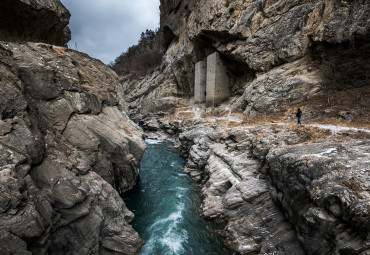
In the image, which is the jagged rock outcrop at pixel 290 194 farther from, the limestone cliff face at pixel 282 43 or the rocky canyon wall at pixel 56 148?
the limestone cliff face at pixel 282 43

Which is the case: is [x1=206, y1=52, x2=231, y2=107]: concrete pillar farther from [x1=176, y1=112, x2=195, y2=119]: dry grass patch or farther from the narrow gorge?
the narrow gorge

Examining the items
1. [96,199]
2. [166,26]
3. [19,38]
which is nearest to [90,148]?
[96,199]

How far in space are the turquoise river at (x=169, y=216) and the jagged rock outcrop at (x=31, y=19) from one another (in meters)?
12.8

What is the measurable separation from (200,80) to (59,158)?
3173 cm

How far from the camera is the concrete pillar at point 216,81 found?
102ft

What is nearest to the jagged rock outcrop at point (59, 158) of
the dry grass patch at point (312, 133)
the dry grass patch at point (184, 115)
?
the dry grass patch at point (312, 133)

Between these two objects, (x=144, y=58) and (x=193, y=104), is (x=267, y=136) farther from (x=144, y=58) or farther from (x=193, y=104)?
(x=144, y=58)

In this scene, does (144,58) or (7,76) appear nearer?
(7,76)

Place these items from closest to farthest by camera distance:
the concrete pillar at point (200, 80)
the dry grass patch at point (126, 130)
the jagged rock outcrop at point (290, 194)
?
1. the jagged rock outcrop at point (290, 194)
2. the dry grass patch at point (126, 130)
3. the concrete pillar at point (200, 80)

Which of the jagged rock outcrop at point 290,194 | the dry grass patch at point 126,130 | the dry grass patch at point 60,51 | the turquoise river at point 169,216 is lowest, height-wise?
the turquoise river at point 169,216

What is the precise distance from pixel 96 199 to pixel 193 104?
33.3 meters

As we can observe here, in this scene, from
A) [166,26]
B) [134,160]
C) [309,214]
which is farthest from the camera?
[166,26]

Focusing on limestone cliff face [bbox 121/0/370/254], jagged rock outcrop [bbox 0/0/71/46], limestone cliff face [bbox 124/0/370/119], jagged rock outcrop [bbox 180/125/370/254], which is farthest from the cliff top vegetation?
jagged rock outcrop [bbox 180/125/370/254]

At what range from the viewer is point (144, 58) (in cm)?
6619
